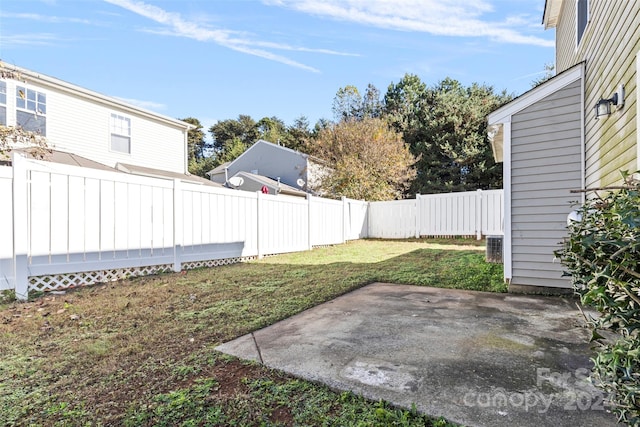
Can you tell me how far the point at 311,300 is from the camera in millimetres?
3795

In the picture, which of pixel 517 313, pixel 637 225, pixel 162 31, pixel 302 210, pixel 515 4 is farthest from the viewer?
pixel 162 31

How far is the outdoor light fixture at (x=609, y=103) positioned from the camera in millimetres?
2658

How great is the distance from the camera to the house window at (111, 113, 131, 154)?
34.6 feet

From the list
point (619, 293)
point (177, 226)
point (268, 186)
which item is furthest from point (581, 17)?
point (268, 186)

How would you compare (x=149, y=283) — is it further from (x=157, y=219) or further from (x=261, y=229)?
(x=261, y=229)

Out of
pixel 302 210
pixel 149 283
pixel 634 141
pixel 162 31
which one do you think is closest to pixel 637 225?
pixel 634 141

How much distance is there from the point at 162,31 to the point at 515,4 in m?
10.2

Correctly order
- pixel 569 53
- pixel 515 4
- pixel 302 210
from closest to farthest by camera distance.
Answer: pixel 569 53, pixel 515 4, pixel 302 210

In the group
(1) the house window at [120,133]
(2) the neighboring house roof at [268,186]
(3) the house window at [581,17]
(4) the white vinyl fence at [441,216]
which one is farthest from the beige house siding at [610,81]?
(2) the neighboring house roof at [268,186]

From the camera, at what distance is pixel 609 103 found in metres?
2.88

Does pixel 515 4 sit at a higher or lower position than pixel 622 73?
higher

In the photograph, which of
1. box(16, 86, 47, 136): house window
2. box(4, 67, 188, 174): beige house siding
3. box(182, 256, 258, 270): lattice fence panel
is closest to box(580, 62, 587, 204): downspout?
box(182, 256, 258, 270): lattice fence panel

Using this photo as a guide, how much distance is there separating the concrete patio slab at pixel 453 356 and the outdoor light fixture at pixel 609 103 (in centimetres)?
198

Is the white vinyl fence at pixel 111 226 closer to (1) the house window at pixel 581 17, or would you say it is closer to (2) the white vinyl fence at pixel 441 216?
(2) the white vinyl fence at pixel 441 216
